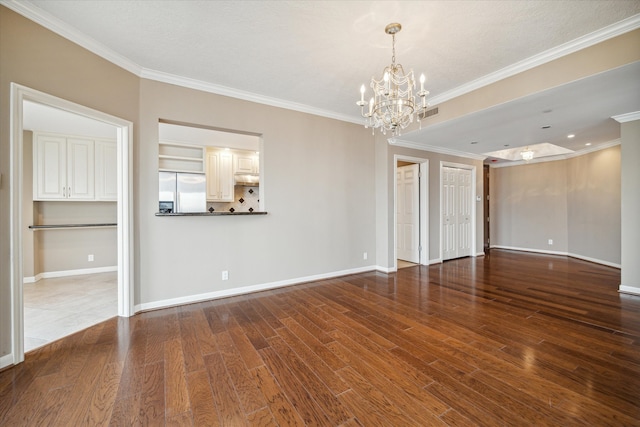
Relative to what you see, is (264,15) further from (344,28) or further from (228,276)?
(228,276)

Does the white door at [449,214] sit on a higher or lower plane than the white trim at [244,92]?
lower

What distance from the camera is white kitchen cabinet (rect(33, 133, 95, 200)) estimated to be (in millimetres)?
4527

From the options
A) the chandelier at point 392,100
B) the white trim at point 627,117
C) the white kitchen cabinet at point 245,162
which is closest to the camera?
the chandelier at point 392,100

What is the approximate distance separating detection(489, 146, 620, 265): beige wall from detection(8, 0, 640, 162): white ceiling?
2.83 m

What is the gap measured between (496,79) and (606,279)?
160 inches

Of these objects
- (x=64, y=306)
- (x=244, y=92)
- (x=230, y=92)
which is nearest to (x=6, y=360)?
(x=64, y=306)

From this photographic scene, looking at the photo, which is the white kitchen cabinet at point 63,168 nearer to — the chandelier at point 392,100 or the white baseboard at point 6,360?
the white baseboard at point 6,360

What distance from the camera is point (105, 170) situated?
5012 mm

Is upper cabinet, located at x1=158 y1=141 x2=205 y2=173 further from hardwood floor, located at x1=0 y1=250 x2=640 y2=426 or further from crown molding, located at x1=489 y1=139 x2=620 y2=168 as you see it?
crown molding, located at x1=489 y1=139 x2=620 y2=168

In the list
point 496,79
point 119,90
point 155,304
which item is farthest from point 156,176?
point 496,79

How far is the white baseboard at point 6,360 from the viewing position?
6.36ft

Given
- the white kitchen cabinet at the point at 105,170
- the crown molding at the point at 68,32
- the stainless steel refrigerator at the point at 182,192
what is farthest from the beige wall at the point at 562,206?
the white kitchen cabinet at the point at 105,170

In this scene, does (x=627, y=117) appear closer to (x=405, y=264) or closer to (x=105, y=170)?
(x=405, y=264)

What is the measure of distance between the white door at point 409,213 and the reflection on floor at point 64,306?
5.20 m
